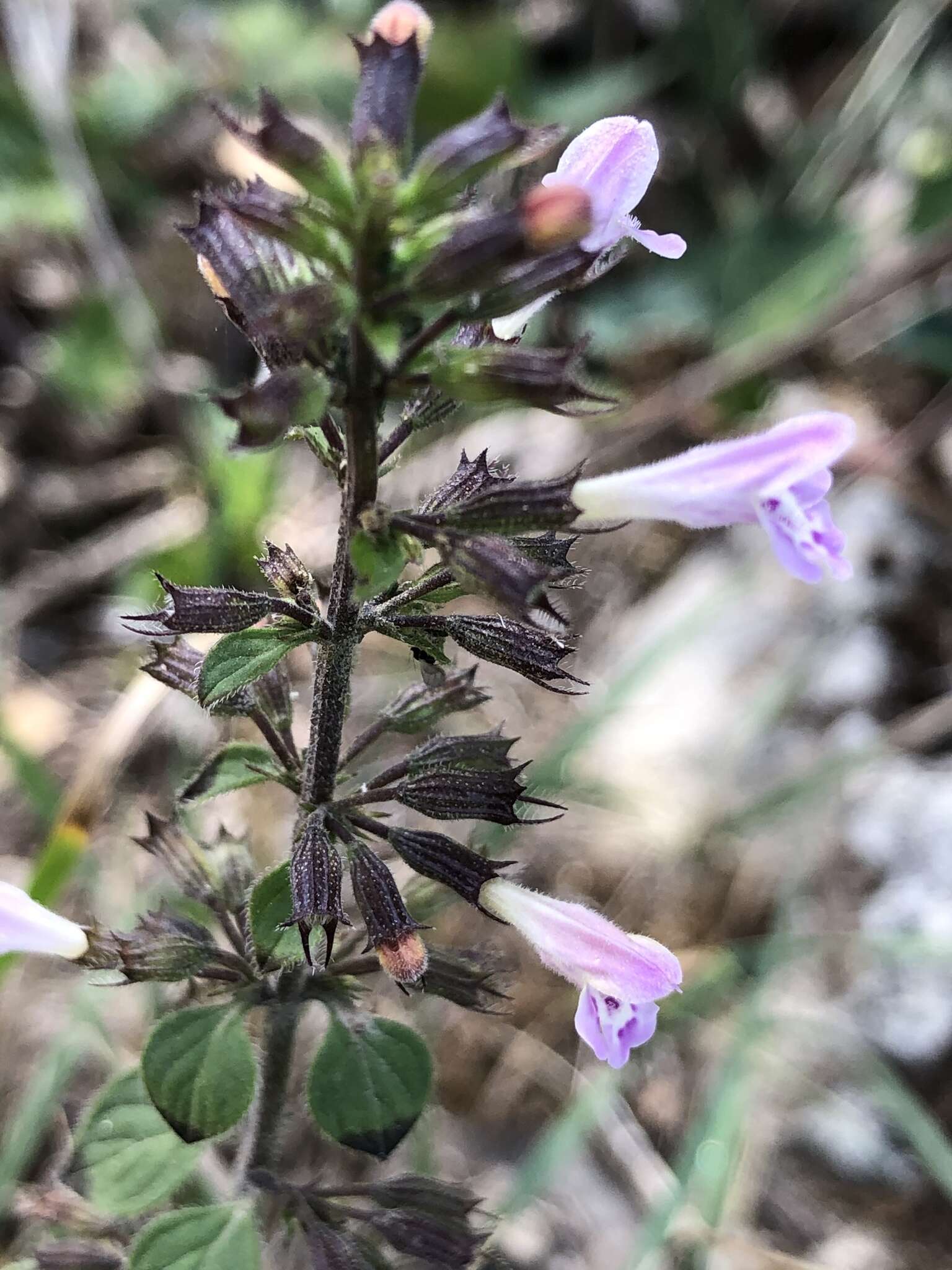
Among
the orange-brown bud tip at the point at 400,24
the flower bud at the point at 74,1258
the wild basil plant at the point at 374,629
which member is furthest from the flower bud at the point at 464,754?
the flower bud at the point at 74,1258

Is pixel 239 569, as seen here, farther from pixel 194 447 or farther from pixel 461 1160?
pixel 461 1160

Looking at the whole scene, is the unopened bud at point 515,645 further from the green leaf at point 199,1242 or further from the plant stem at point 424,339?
the green leaf at point 199,1242

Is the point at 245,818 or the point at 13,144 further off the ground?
the point at 13,144

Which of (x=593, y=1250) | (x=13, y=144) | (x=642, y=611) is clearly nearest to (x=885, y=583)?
(x=642, y=611)

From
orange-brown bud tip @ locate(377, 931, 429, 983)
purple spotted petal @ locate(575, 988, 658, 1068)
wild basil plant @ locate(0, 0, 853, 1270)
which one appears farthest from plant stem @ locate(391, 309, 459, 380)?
purple spotted petal @ locate(575, 988, 658, 1068)

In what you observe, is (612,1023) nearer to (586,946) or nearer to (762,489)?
(586,946)

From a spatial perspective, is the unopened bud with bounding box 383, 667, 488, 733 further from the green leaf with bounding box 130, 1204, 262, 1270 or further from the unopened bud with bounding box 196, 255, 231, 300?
the green leaf with bounding box 130, 1204, 262, 1270

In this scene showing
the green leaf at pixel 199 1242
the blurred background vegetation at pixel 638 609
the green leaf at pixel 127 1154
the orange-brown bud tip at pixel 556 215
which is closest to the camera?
the orange-brown bud tip at pixel 556 215

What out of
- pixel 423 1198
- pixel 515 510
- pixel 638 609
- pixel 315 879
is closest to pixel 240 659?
pixel 315 879
